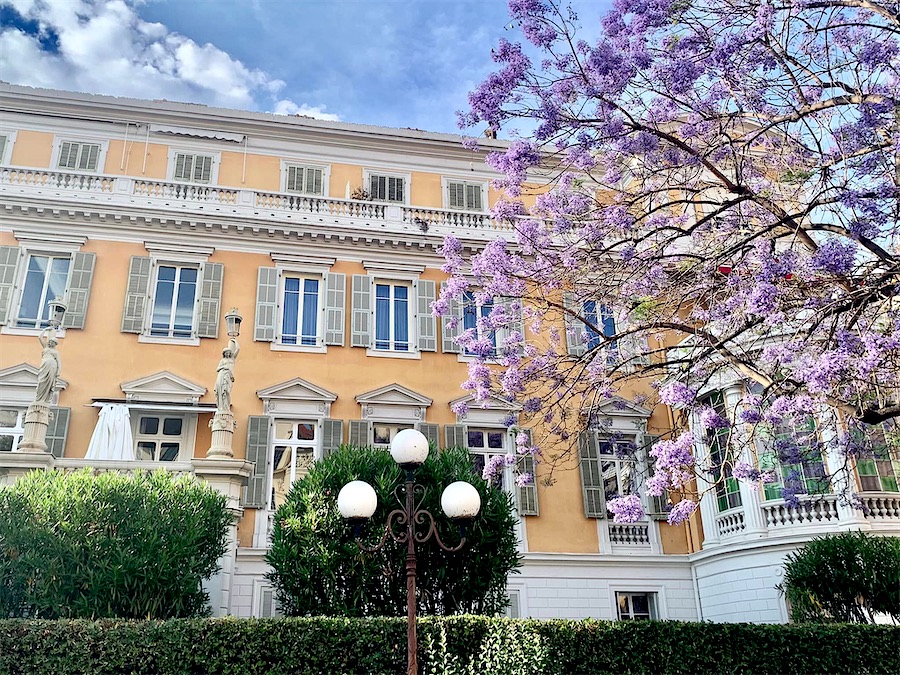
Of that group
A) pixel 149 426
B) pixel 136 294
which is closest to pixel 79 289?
pixel 136 294

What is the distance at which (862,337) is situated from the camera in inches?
360

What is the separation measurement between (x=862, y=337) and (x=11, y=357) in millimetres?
17013

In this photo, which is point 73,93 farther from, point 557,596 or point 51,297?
point 557,596

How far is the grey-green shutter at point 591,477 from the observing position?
19.1 metres

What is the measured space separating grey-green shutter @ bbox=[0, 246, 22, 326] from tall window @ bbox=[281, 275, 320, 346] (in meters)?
6.15

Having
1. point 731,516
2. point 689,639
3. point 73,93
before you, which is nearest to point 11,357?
point 73,93

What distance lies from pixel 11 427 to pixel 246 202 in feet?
24.9

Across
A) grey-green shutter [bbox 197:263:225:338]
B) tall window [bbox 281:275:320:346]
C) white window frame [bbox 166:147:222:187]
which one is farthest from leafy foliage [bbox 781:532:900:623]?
white window frame [bbox 166:147:222:187]

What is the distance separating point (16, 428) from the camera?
1728 cm

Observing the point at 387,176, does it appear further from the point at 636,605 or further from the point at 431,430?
the point at 636,605

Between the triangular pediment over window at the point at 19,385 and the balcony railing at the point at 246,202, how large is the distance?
4.32 metres

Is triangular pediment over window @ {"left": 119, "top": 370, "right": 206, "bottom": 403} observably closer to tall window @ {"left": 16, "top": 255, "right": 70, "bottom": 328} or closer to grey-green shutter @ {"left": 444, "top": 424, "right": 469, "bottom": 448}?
tall window @ {"left": 16, "top": 255, "right": 70, "bottom": 328}

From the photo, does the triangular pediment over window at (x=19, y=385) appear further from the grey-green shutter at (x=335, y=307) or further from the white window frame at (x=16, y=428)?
the grey-green shutter at (x=335, y=307)

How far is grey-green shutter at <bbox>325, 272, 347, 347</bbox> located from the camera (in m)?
19.5
